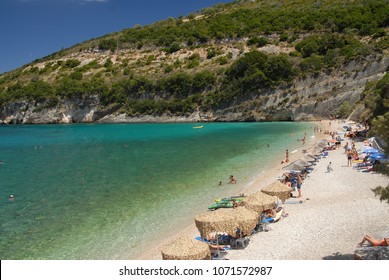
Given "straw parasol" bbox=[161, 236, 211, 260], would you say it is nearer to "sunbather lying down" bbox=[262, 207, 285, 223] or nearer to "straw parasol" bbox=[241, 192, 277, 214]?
"straw parasol" bbox=[241, 192, 277, 214]

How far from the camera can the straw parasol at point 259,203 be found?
677 inches

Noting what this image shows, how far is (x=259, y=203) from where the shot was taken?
17.4m

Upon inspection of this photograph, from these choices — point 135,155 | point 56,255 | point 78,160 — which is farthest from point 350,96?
point 56,255

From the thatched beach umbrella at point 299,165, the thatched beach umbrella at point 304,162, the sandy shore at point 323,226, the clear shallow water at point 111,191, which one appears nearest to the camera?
the sandy shore at point 323,226

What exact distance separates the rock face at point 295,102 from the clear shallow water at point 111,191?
3511 centimetres

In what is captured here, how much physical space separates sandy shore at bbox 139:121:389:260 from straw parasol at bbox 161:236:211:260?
1.53m

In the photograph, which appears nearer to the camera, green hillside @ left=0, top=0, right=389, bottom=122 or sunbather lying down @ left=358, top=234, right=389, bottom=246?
sunbather lying down @ left=358, top=234, right=389, bottom=246

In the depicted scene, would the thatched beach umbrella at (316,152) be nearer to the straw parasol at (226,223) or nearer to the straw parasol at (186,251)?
the straw parasol at (226,223)

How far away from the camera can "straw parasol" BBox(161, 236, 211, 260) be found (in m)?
12.5

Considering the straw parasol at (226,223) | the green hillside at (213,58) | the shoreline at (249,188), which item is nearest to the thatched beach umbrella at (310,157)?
the shoreline at (249,188)

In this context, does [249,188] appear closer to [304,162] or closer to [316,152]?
[304,162]

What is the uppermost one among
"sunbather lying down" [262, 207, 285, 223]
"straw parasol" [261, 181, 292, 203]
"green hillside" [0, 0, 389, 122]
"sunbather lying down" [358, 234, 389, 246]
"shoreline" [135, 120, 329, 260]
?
"green hillside" [0, 0, 389, 122]

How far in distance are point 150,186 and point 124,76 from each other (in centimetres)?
8484

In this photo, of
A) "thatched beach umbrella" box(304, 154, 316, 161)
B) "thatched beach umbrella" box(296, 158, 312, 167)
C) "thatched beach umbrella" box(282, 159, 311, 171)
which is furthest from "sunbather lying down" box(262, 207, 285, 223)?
"thatched beach umbrella" box(304, 154, 316, 161)
